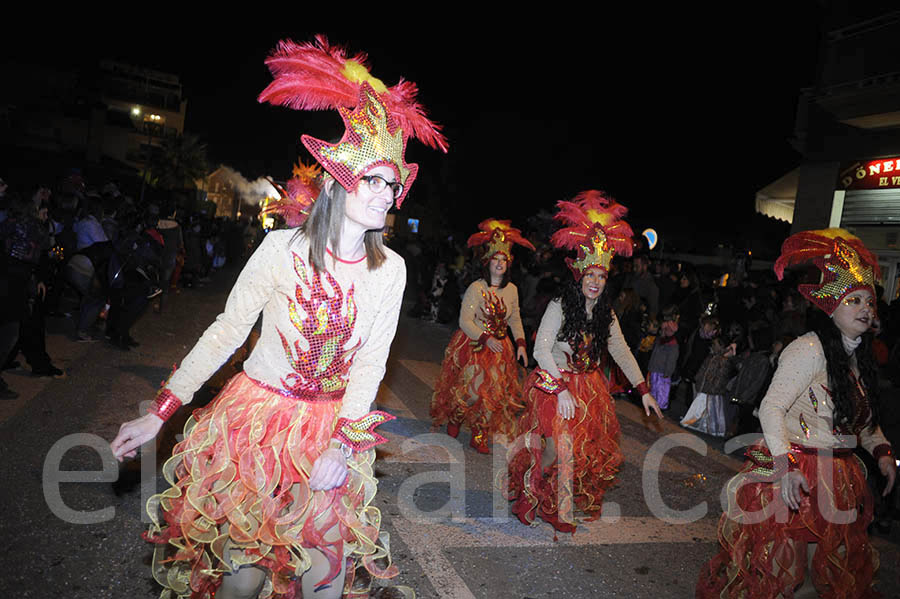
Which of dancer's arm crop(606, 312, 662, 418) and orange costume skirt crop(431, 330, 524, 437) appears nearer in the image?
dancer's arm crop(606, 312, 662, 418)

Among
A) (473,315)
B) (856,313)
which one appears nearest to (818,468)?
(856,313)

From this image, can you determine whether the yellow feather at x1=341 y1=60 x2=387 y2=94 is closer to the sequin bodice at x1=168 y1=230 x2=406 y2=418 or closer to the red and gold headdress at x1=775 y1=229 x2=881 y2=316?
the sequin bodice at x1=168 y1=230 x2=406 y2=418

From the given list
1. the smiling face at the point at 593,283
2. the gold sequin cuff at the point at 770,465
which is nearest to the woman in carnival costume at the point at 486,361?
the smiling face at the point at 593,283

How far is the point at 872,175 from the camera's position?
13242 millimetres

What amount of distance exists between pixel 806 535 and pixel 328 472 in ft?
8.77

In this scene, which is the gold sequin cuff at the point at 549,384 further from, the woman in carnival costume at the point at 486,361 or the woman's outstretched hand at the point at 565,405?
the woman in carnival costume at the point at 486,361

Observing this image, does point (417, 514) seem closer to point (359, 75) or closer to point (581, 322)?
point (581, 322)

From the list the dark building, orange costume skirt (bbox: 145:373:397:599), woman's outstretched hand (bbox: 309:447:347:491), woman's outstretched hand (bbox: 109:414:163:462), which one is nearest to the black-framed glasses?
orange costume skirt (bbox: 145:373:397:599)

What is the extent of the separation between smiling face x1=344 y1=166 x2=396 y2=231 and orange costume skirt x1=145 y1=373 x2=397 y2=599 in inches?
31.3

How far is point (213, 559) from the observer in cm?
251

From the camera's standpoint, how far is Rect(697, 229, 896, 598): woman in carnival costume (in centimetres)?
336

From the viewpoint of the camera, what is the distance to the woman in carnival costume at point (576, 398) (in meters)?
4.69

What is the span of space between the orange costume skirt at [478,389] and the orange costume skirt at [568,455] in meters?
1.53

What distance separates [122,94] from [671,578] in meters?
79.4
